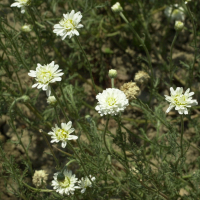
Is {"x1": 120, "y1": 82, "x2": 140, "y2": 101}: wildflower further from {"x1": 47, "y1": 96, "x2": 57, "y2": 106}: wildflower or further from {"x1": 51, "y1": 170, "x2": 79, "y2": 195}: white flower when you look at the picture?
{"x1": 51, "y1": 170, "x2": 79, "y2": 195}: white flower

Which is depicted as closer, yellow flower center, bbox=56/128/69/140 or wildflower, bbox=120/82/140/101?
yellow flower center, bbox=56/128/69/140

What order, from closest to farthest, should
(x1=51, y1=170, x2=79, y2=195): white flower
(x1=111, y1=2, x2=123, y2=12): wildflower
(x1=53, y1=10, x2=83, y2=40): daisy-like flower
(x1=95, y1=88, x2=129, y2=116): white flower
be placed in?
1. (x1=95, y1=88, x2=129, y2=116): white flower
2. (x1=53, y1=10, x2=83, y2=40): daisy-like flower
3. (x1=51, y1=170, x2=79, y2=195): white flower
4. (x1=111, y1=2, x2=123, y2=12): wildflower

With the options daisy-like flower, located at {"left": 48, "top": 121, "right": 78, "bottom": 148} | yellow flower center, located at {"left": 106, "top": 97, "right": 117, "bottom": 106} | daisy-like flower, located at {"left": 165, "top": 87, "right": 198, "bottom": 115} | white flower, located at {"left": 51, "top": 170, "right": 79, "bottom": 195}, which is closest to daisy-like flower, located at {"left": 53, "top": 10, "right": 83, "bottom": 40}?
yellow flower center, located at {"left": 106, "top": 97, "right": 117, "bottom": 106}

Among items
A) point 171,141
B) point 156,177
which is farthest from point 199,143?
point 171,141

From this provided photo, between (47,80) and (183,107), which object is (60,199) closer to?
(47,80)

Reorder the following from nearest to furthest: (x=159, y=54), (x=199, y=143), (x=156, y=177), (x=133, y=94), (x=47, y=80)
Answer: (x=47, y=80) → (x=133, y=94) → (x=156, y=177) → (x=199, y=143) → (x=159, y=54)

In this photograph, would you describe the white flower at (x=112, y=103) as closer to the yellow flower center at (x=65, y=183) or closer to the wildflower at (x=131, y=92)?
the wildflower at (x=131, y=92)

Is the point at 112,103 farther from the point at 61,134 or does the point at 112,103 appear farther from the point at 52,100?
the point at 52,100

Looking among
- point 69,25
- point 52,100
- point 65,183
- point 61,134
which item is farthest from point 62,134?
point 69,25

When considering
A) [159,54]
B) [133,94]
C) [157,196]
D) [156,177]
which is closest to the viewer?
[133,94]
